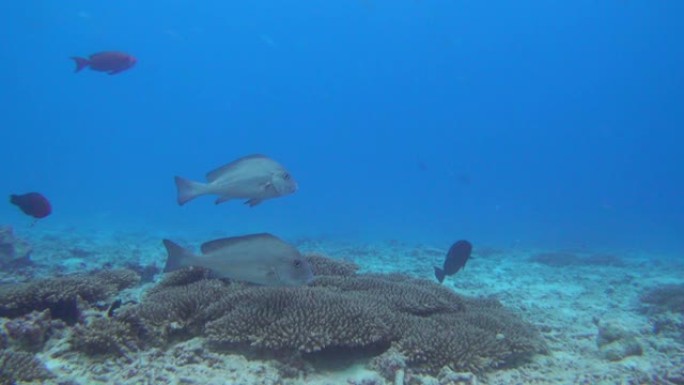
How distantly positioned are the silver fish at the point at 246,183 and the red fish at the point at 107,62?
24.8ft

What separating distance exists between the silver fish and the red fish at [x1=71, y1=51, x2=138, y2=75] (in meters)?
7.55

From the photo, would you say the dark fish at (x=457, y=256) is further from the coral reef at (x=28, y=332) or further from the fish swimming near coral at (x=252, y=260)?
the coral reef at (x=28, y=332)

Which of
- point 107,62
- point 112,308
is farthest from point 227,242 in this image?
point 107,62

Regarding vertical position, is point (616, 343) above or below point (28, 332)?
above

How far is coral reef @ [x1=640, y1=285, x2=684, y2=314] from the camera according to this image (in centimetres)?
1049

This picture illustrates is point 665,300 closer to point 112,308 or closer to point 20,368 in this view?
point 112,308

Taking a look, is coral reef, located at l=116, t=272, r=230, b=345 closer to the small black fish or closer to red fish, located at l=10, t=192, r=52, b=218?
the small black fish

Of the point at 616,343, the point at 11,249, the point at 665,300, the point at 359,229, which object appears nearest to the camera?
the point at 616,343

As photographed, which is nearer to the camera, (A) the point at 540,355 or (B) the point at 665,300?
(A) the point at 540,355

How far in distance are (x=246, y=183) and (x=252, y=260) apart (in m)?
1.16

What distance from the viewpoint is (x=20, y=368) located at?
379 centimetres

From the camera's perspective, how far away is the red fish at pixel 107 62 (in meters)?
11.2

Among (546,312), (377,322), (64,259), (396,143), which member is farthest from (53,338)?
(396,143)

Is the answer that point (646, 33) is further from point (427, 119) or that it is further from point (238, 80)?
point (238, 80)
